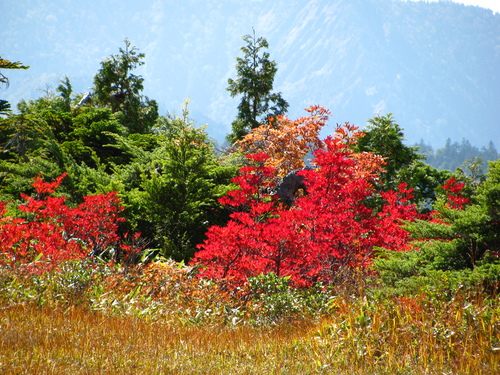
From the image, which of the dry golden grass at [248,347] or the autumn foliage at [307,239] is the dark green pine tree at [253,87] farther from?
the dry golden grass at [248,347]

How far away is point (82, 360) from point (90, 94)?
19768 mm

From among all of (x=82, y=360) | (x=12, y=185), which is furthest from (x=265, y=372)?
(x=12, y=185)

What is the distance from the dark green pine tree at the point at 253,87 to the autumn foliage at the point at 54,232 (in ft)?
40.2

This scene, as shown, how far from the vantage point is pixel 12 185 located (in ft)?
29.6

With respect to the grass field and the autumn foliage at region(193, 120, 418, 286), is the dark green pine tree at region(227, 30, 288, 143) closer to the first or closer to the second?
the autumn foliage at region(193, 120, 418, 286)

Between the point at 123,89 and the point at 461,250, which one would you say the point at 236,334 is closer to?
the point at 461,250

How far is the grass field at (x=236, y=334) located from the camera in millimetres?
3152

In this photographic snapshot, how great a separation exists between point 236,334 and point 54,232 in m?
4.25

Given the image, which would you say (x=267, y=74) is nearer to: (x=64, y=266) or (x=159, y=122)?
(x=159, y=122)

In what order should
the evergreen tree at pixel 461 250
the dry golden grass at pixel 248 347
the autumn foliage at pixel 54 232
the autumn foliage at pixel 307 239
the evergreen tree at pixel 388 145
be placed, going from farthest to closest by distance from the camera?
the evergreen tree at pixel 388 145 < the autumn foliage at pixel 307 239 < the autumn foliage at pixel 54 232 < the evergreen tree at pixel 461 250 < the dry golden grass at pixel 248 347

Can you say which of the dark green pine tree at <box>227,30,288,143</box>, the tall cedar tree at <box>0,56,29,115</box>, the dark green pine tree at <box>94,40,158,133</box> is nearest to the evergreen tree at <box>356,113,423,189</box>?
the dark green pine tree at <box>227,30,288,143</box>

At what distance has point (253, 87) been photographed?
1880cm

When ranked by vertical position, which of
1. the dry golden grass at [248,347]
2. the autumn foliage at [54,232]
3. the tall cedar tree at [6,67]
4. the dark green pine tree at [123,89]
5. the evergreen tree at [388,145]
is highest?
the dark green pine tree at [123,89]

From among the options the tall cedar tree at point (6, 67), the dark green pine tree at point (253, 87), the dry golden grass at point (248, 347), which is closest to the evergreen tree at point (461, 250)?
the dry golden grass at point (248, 347)
